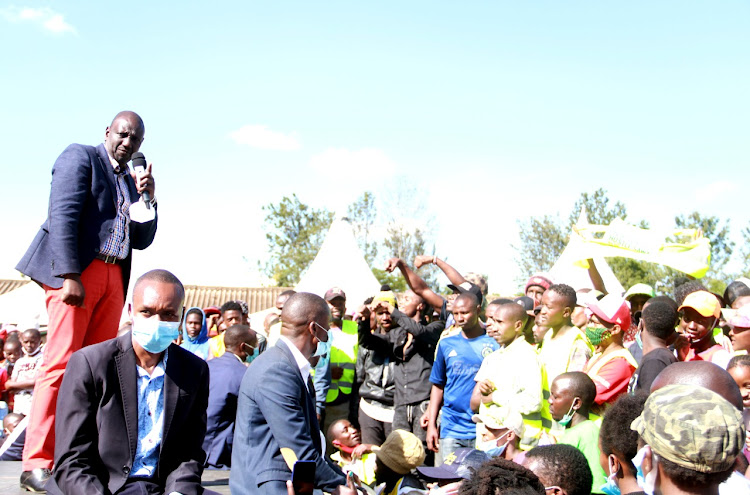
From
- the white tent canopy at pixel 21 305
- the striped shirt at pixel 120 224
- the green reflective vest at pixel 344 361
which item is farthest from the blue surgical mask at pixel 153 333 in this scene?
the white tent canopy at pixel 21 305

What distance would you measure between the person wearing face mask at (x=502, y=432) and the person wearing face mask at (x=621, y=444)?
131 cm

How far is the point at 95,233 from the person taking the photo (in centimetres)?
431

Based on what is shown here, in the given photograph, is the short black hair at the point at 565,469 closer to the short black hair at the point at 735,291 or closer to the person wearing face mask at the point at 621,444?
the person wearing face mask at the point at 621,444

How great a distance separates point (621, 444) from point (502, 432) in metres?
1.64

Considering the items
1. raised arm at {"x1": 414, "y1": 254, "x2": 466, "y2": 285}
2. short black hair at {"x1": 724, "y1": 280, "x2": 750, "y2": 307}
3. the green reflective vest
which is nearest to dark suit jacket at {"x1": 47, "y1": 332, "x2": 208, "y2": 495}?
raised arm at {"x1": 414, "y1": 254, "x2": 466, "y2": 285}

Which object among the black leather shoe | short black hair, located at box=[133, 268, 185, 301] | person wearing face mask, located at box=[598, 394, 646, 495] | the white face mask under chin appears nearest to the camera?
the white face mask under chin

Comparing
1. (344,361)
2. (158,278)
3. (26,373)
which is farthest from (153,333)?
(26,373)

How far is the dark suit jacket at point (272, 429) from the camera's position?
12.4 feet

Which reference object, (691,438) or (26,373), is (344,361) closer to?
(26,373)

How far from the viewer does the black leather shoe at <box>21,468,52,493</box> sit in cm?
388

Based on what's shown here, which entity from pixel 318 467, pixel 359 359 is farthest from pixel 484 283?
pixel 318 467

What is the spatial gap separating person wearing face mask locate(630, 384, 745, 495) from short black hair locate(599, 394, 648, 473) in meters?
0.84

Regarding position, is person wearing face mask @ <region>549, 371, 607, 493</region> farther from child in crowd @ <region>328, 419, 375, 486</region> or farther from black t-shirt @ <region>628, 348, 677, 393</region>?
child in crowd @ <region>328, 419, 375, 486</region>

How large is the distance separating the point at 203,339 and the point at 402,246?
1216 inches
